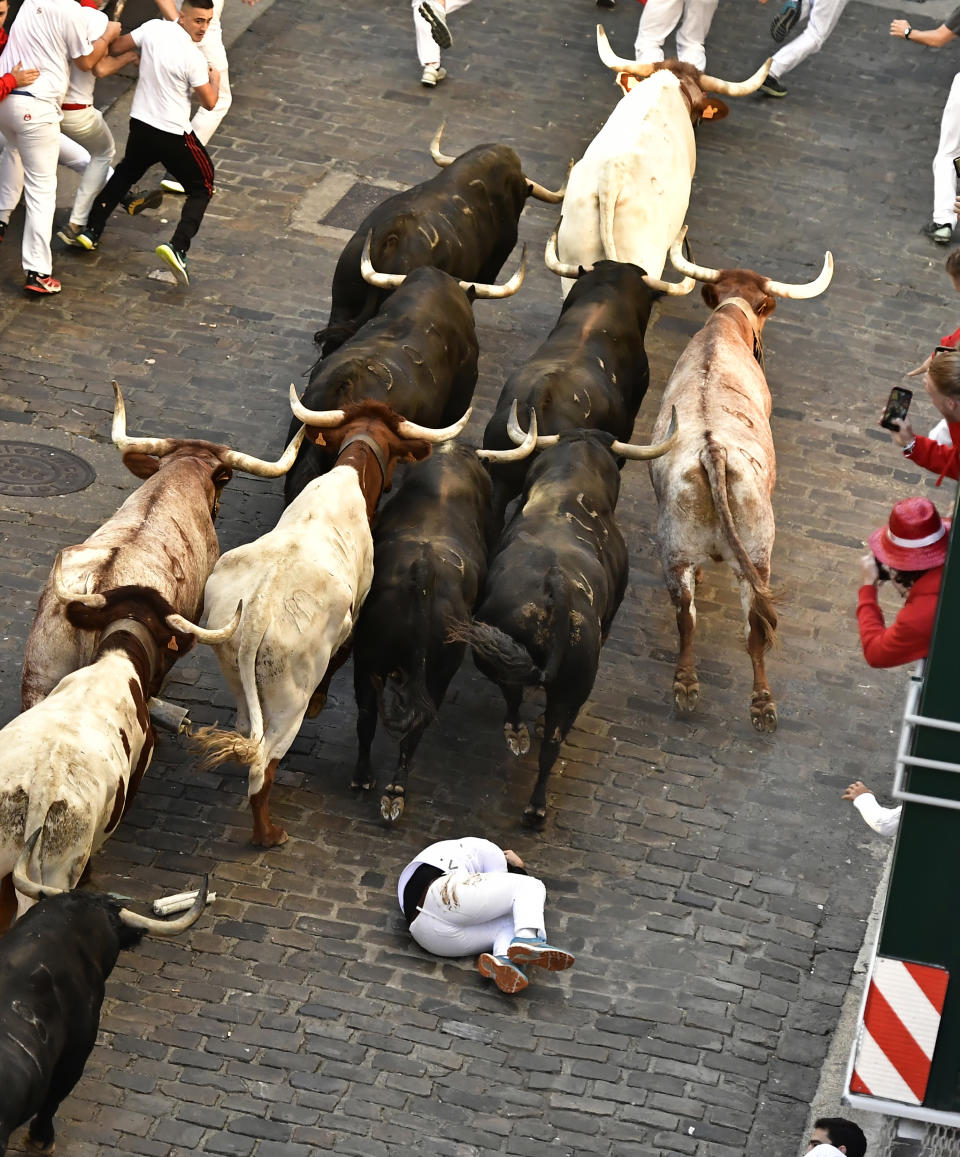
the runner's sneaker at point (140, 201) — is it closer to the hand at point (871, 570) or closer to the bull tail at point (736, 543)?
the bull tail at point (736, 543)

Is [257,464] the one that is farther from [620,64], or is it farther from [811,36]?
[811,36]

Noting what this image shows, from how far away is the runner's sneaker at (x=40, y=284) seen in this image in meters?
14.3

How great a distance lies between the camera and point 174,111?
14445mm

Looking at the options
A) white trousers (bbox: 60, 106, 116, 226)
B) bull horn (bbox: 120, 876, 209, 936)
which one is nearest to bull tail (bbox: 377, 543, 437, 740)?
bull horn (bbox: 120, 876, 209, 936)

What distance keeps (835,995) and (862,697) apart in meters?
2.71

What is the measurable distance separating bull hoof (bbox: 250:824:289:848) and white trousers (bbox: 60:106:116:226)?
6797 mm

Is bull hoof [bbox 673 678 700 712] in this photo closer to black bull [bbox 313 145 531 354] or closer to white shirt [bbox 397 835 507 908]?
white shirt [bbox 397 835 507 908]

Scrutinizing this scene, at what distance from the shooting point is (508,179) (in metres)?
14.4

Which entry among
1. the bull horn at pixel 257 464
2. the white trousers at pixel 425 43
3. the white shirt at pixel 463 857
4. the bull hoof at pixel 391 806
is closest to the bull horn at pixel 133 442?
the bull horn at pixel 257 464

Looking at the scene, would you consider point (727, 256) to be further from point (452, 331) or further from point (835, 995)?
point (835, 995)

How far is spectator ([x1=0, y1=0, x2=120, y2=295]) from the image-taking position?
13.9 m

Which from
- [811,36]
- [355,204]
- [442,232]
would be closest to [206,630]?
[442,232]

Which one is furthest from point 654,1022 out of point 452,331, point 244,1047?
point 452,331

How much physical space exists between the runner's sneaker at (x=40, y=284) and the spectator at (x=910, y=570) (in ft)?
27.2
